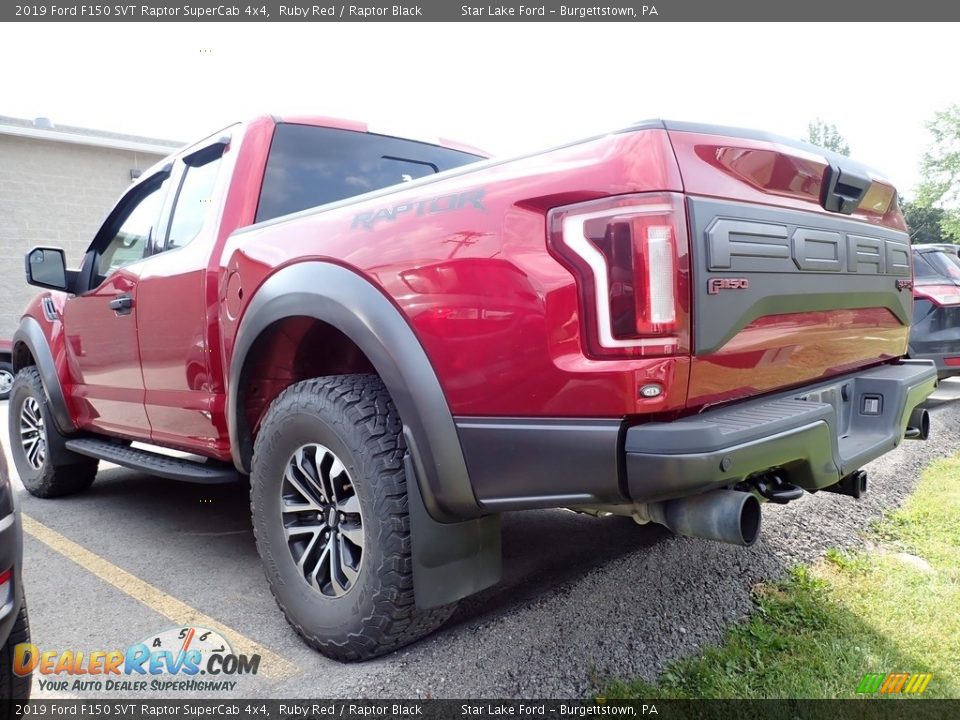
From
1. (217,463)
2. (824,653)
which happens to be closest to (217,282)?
(217,463)

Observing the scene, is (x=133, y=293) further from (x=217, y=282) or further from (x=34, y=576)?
(x=34, y=576)

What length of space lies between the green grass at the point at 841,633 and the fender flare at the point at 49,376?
369cm

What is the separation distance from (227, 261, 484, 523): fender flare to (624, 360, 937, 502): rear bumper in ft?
1.77

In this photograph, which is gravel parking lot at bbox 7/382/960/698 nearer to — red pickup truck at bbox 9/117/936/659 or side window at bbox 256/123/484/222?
red pickup truck at bbox 9/117/936/659

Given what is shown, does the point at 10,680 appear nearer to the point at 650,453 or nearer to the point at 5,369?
the point at 650,453

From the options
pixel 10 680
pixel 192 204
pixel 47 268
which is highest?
pixel 192 204

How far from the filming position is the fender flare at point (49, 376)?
434cm

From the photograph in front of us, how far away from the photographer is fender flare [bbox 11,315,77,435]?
4.34 meters

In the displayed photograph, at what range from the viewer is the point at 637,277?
176cm

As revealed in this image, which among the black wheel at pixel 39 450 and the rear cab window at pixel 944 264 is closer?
the black wheel at pixel 39 450

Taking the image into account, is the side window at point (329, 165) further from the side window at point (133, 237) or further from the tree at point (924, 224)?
the tree at point (924, 224)

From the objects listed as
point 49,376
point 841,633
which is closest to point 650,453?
point 841,633

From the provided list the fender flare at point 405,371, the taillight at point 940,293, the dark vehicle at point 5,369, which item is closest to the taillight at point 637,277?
the fender flare at point 405,371

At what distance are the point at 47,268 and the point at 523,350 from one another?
3.48 meters
